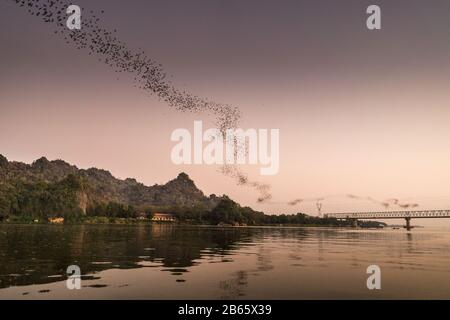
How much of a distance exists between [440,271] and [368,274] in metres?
8.54
